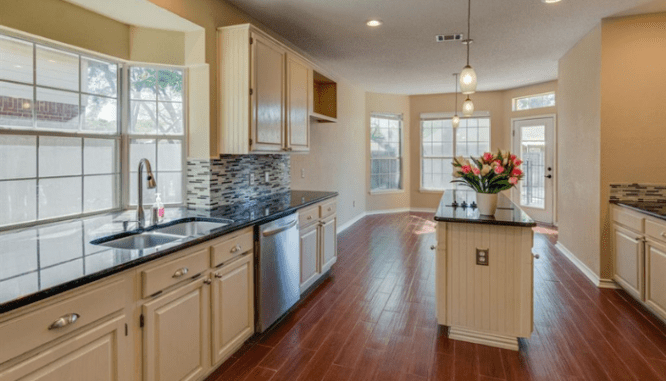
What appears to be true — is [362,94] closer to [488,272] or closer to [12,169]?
[488,272]

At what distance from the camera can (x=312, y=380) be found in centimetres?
227

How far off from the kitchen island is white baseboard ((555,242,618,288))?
181cm

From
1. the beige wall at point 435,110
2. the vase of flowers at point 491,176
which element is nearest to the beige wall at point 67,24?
the vase of flowers at point 491,176

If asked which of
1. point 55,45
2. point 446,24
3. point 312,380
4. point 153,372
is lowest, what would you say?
point 312,380

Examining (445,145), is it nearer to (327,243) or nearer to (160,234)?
(327,243)

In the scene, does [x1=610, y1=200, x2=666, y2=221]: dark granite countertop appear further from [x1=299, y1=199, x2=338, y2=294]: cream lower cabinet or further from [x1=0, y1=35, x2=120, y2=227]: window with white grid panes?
[x1=0, y1=35, x2=120, y2=227]: window with white grid panes

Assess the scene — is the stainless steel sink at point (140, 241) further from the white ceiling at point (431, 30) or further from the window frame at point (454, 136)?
the window frame at point (454, 136)

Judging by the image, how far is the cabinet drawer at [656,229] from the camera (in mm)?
2842

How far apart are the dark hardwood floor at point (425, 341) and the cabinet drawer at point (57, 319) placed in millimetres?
984

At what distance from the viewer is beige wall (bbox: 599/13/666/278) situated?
366 centimetres

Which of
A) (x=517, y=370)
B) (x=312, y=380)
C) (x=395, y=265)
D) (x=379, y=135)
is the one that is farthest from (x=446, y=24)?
(x=379, y=135)

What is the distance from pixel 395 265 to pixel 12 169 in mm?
3687

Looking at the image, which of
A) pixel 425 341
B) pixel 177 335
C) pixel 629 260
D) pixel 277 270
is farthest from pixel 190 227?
pixel 629 260

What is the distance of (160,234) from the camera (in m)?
2.29
